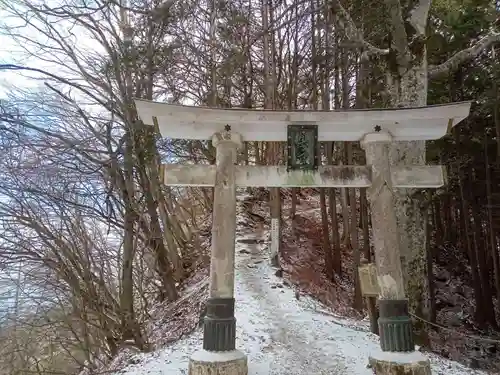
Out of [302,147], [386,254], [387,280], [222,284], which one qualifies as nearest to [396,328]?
[387,280]

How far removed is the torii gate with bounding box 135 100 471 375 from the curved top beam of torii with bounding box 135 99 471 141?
0.01 meters

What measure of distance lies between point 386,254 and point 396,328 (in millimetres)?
858

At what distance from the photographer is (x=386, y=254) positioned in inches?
194

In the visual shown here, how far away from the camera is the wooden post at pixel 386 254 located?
468 cm

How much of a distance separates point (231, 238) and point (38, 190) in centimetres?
498

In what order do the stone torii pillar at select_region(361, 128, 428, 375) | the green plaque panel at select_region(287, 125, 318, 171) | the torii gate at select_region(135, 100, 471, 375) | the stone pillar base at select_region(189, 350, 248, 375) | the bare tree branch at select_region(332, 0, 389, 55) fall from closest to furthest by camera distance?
the stone pillar base at select_region(189, 350, 248, 375), the stone torii pillar at select_region(361, 128, 428, 375), the torii gate at select_region(135, 100, 471, 375), the green plaque panel at select_region(287, 125, 318, 171), the bare tree branch at select_region(332, 0, 389, 55)

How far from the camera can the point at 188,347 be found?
616 centimetres

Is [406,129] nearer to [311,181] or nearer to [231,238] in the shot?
[311,181]

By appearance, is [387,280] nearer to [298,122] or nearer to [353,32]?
[298,122]

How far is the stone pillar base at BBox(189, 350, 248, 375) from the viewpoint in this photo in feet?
14.5

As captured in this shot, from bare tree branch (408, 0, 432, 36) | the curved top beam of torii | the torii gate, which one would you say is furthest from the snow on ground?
bare tree branch (408, 0, 432, 36)

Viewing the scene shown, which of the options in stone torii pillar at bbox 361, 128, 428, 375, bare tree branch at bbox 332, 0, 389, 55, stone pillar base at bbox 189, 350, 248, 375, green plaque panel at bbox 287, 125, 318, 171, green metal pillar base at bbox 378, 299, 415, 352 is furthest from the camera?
bare tree branch at bbox 332, 0, 389, 55

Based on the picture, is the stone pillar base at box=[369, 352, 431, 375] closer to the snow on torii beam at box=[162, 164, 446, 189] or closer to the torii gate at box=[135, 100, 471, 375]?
the torii gate at box=[135, 100, 471, 375]

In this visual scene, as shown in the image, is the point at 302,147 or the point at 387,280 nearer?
the point at 387,280
